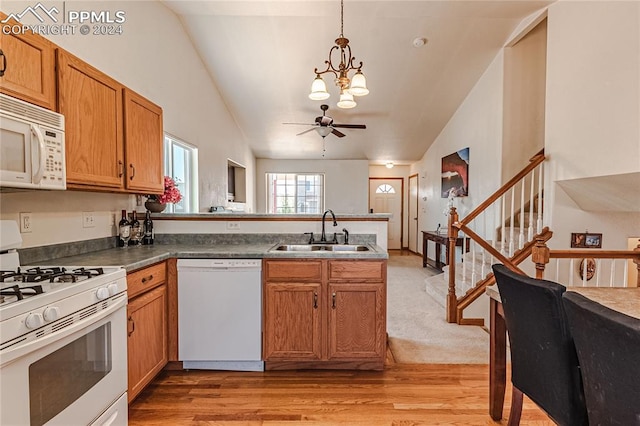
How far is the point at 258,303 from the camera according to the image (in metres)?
2.32

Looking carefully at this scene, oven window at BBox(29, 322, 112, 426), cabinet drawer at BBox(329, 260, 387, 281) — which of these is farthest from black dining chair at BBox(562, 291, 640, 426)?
oven window at BBox(29, 322, 112, 426)

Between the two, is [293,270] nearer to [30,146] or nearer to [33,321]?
[33,321]

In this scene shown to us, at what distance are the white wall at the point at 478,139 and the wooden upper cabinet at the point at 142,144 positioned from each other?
13.4 ft

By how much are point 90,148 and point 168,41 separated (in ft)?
7.10

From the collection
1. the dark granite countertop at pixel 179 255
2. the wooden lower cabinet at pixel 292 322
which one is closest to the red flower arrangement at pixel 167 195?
the dark granite countertop at pixel 179 255

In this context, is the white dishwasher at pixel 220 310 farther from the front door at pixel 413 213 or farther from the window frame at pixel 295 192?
the front door at pixel 413 213

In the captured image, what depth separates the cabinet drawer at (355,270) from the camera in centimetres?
230

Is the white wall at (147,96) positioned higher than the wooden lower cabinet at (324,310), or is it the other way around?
the white wall at (147,96)

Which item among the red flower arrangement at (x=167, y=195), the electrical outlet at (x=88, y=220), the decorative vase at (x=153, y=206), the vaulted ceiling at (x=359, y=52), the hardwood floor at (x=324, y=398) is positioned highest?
the vaulted ceiling at (x=359, y=52)

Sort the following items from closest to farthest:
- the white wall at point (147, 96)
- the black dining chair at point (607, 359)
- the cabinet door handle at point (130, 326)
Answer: the black dining chair at point (607, 359), the cabinet door handle at point (130, 326), the white wall at point (147, 96)

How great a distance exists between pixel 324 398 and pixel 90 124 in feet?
7.32

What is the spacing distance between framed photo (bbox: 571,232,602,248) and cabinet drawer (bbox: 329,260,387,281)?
7.60 ft

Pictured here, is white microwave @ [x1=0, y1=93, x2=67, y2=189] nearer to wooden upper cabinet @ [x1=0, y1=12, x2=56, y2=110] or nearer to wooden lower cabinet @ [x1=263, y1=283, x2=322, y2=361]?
wooden upper cabinet @ [x1=0, y1=12, x2=56, y2=110]

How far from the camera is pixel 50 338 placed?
1.20m
